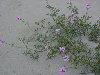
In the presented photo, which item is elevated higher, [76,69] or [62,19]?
[62,19]

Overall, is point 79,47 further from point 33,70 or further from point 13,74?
point 13,74

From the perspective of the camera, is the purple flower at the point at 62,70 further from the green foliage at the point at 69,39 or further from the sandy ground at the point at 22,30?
the green foliage at the point at 69,39

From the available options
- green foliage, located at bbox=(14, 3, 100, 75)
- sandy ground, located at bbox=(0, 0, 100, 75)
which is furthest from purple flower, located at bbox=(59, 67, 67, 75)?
green foliage, located at bbox=(14, 3, 100, 75)

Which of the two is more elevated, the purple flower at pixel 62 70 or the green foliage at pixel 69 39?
the green foliage at pixel 69 39

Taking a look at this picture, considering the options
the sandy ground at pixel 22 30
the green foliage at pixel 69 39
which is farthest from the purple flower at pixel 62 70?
the green foliage at pixel 69 39

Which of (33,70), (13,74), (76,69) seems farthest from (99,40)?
(13,74)

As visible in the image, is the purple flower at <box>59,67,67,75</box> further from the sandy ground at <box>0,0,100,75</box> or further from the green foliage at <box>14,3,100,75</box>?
the green foliage at <box>14,3,100,75</box>

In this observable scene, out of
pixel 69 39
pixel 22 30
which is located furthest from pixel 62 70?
pixel 22 30

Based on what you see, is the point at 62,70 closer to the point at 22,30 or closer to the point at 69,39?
the point at 69,39

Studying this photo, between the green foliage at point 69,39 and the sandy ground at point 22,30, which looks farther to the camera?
the sandy ground at point 22,30
